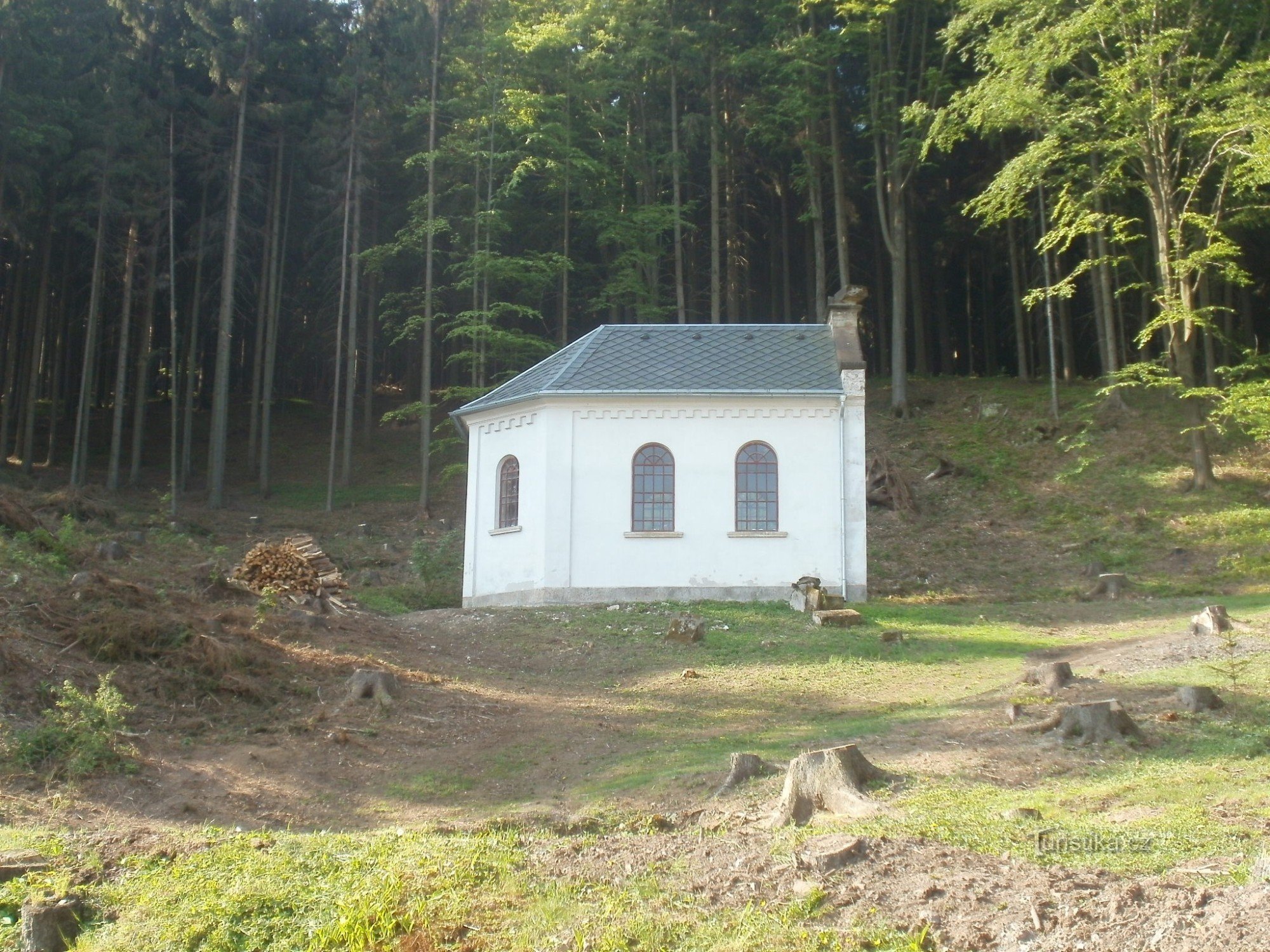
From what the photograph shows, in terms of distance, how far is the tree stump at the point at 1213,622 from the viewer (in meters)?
14.7

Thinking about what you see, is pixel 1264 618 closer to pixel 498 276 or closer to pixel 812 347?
pixel 812 347

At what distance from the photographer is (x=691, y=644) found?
57.1 ft

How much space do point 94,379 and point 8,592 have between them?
35130 mm

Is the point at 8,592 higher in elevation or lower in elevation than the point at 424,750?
higher

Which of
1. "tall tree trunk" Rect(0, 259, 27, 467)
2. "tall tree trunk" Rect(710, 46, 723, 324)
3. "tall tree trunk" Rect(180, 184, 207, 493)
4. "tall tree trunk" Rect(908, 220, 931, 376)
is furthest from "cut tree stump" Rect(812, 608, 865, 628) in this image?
"tall tree trunk" Rect(0, 259, 27, 467)

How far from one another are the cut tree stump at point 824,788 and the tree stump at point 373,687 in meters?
5.71

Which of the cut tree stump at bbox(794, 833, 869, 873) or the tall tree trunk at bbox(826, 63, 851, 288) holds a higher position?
the tall tree trunk at bbox(826, 63, 851, 288)

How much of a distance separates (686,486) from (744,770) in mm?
13070

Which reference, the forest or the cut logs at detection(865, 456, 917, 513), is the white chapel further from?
the forest

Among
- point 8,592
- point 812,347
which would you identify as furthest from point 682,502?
point 8,592

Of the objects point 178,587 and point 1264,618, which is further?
point 178,587

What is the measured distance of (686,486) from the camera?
72.7 feet

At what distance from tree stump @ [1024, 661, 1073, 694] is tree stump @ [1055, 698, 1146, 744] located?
2.29 metres

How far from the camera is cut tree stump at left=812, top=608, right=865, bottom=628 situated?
61.1ft
